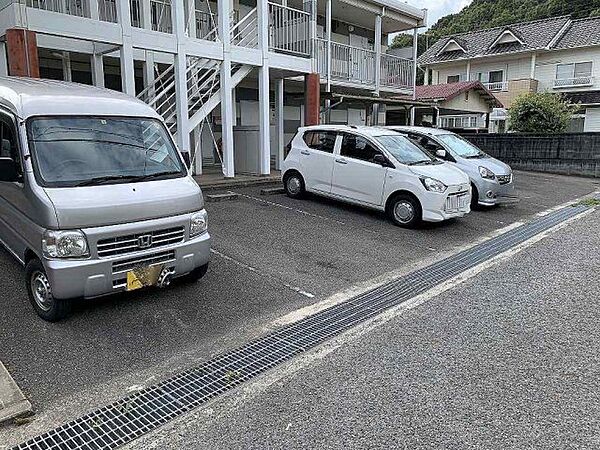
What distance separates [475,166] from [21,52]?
885 cm

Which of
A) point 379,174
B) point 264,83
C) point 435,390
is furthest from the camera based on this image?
point 264,83

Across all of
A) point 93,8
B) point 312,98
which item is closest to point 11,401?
point 93,8

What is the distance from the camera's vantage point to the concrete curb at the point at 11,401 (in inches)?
111

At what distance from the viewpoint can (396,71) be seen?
17.5 m

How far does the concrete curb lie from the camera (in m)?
2.82

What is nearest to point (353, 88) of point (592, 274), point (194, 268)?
point (592, 274)

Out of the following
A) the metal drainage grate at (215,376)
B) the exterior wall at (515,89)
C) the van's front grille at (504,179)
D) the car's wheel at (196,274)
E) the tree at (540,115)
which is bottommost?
the metal drainage grate at (215,376)

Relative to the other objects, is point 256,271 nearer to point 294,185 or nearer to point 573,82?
point 294,185

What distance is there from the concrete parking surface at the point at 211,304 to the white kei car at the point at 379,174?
382mm

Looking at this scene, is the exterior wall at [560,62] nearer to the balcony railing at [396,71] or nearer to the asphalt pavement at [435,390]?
the balcony railing at [396,71]

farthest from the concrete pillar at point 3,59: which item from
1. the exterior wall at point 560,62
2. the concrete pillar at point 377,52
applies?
the exterior wall at point 560,62

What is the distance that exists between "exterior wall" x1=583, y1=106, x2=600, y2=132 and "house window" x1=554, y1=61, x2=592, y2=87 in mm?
2471

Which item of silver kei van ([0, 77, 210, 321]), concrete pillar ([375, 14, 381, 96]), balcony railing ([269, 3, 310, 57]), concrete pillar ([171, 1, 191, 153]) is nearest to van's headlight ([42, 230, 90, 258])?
silver kei van ([0, 77, 210, 321])

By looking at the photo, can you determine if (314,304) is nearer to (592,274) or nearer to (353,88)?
(592,274)
